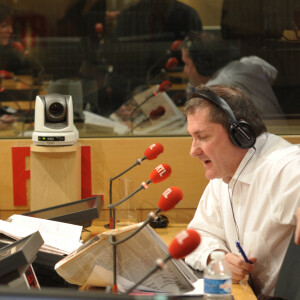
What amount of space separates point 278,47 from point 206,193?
1922 millimetres

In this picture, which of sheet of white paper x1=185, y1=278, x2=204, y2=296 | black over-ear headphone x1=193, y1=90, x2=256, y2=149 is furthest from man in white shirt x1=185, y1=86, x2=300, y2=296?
sheet of white paper x1=185, y1=278, x2=204, y2=296

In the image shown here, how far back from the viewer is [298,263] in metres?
1.81

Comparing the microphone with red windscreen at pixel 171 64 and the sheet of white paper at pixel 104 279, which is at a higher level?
the sheet of white paper at pixel 104 279

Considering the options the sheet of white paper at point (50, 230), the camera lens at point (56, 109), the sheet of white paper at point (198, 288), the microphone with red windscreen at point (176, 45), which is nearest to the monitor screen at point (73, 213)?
the sheet of white paper at point (50, 230)

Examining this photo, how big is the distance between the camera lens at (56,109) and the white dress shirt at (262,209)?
102 centimetres

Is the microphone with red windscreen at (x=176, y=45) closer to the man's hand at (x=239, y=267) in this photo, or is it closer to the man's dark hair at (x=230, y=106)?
the man's dark hair at (x=230, y=106)

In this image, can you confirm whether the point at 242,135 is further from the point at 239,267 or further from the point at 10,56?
the point at 10,56

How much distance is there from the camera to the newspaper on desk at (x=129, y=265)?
5.81ft

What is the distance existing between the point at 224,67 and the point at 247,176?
2.16 m

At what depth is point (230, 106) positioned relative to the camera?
2223 mm

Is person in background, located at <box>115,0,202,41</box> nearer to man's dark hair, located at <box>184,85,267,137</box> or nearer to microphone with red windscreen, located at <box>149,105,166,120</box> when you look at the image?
microphone with red windscreen, located at <box>149,105,166,120</box>

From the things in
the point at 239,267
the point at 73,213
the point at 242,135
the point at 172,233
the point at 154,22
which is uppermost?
the point at 242,135

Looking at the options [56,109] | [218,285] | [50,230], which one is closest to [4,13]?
[56,109]

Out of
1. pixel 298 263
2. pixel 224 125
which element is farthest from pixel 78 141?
pixel 298 263
